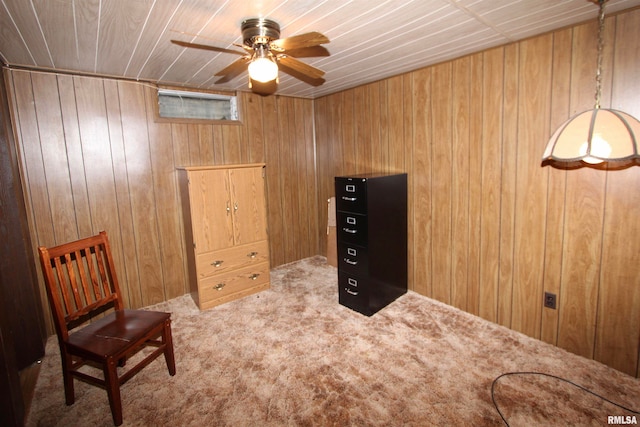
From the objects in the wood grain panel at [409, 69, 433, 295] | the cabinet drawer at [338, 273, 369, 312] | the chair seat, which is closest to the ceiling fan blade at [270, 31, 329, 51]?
the wood grain panel at [409, 69, 433, 295]

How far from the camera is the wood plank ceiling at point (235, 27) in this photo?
1625mm

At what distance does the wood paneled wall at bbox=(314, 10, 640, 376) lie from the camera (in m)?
1.96

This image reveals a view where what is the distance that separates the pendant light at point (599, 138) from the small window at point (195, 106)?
2948 mm

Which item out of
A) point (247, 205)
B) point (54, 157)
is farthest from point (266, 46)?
point (54, 157)

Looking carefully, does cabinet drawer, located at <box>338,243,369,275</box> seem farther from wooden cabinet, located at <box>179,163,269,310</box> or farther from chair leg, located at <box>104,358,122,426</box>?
chair leg, located at <box>104,358,122,426</box>

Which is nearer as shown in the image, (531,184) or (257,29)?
(257,29)

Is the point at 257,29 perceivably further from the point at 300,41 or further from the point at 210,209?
the point at 210,209

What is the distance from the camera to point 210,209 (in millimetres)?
2967

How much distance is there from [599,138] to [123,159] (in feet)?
11.0

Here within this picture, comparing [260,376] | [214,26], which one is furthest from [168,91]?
[260,376]

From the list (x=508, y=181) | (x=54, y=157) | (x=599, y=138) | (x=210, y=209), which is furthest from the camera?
(x=210, y=209)

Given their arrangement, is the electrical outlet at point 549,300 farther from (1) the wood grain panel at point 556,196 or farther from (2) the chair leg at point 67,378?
(2) the chair leg at point 67,378

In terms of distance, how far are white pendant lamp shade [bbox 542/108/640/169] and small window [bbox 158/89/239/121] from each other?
2.95m

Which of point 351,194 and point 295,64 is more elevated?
point 295,64
